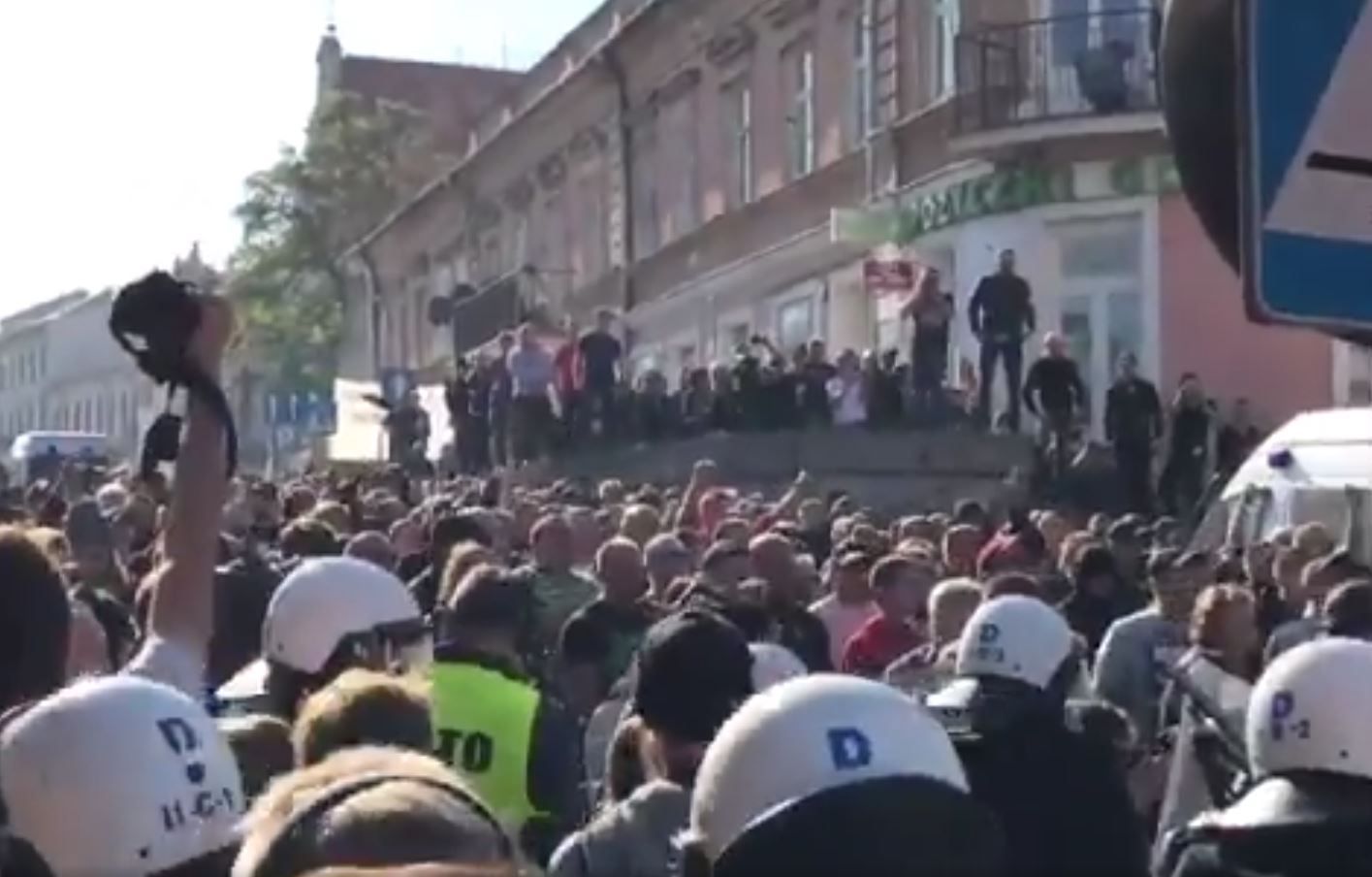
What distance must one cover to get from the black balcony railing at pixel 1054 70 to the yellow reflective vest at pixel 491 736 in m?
22.0

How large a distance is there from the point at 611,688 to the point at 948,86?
75.0ft

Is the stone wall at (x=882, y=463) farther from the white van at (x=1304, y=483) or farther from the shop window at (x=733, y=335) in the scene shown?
the shop window at (x=733, y=335)

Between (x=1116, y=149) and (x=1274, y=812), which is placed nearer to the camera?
(x=1274, y=812)

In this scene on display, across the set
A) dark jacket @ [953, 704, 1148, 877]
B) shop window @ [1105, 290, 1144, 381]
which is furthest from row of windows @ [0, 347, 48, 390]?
dark jacket @ [953, 704, 1148, 877]


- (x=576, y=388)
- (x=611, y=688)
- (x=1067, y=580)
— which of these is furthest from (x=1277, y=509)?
(x=576, y=388)

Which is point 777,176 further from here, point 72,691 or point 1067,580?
point 72,691

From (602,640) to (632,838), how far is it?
4.86m

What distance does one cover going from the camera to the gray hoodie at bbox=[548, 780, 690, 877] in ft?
18.5

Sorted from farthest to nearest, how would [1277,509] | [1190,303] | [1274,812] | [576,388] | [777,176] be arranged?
[777,176] → [576,388] → [1190,303] → [1277,509] → [1274,812]

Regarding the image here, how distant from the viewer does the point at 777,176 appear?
129 ft

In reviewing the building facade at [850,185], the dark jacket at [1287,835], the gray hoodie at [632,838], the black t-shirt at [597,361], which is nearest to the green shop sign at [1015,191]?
the building facade at [850,185]

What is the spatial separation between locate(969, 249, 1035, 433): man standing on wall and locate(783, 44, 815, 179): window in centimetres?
1127

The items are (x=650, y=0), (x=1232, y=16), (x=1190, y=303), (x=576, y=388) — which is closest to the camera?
(x=1232, y=16)

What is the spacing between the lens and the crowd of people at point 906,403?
24031 millimetres
